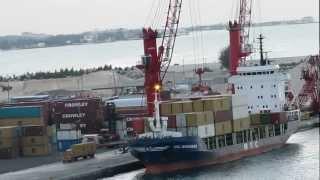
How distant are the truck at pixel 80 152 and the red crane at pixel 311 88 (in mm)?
22675

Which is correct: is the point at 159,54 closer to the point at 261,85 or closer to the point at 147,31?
the point at 147,31

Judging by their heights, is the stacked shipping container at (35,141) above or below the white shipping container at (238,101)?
below

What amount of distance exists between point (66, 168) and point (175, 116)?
18.5 ft

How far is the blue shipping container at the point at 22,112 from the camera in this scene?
155 ft

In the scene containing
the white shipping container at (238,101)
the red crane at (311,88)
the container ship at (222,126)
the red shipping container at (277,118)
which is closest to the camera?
the container ship at (222,126)

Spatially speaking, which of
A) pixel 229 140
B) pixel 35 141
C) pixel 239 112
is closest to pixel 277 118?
pixel 239 112

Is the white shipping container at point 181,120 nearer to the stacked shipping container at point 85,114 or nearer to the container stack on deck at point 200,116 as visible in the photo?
the container stack on deck at point 200,116

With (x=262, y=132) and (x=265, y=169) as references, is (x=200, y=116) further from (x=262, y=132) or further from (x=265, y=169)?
(x=262, y=132)

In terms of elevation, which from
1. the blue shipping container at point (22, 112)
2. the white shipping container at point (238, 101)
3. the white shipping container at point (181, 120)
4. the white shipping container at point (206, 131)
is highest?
the white shipping container at point (238, 101)

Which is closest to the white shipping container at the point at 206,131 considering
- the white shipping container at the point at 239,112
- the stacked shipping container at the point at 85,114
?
the white shipping container at the point at 239,112

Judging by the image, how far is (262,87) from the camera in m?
50.3

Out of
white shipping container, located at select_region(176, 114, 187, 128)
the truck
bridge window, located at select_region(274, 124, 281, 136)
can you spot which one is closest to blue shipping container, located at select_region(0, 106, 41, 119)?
the truck

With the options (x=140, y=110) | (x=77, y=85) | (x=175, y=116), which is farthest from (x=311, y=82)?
(x=77, y=85)

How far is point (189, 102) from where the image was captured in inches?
1604
